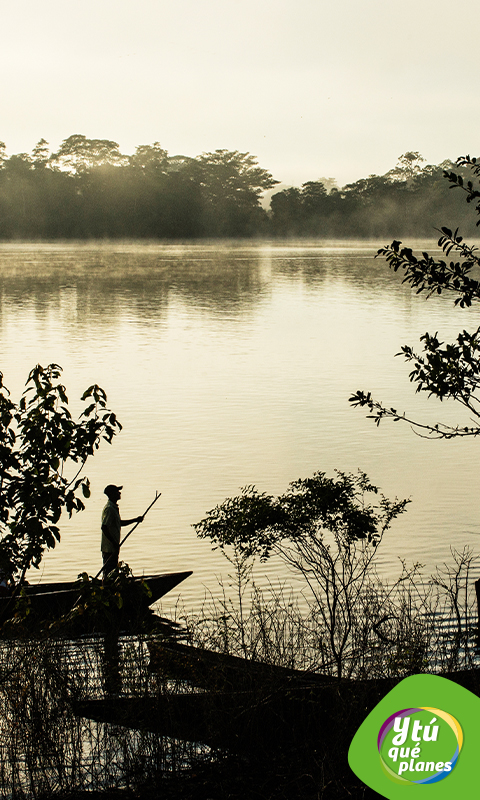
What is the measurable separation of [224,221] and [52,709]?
101 meters

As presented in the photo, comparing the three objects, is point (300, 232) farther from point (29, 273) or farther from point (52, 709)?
point (52, 709)

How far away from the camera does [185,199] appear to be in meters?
98.1

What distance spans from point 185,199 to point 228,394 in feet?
242

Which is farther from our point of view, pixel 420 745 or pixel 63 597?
pixel 63 597

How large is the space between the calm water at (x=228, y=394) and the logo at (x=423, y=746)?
5912 millimetres

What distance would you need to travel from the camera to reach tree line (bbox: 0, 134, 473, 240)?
307 ft

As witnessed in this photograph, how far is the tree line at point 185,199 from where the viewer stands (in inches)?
3686

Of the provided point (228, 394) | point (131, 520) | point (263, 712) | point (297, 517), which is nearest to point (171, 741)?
point (263, 712)

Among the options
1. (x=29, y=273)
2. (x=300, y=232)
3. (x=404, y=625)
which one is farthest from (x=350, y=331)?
(x=300, y=232)

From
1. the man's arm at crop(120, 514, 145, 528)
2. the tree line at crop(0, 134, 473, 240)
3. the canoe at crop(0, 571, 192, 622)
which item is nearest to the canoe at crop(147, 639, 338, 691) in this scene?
the man's arm at crop(120, 514, 145, 528)

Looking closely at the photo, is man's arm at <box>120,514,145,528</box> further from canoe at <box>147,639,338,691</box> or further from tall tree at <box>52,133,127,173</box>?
tall tree at <box>52,133,127,173</box>

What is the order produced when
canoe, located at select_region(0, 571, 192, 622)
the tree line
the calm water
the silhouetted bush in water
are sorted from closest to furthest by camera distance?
the silhouetted bush in water < canoe, located at select_region(0, 571, 192, 622) < the calm water < the tree line

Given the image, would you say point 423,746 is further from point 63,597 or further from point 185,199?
point 185,199

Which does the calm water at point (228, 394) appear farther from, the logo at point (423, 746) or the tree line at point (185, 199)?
the tree line at point (185, 199)
